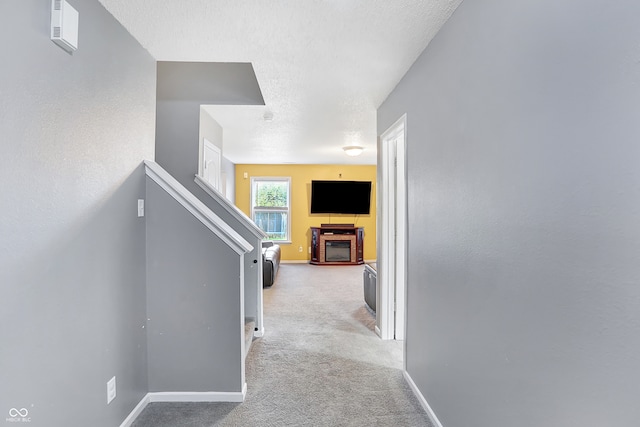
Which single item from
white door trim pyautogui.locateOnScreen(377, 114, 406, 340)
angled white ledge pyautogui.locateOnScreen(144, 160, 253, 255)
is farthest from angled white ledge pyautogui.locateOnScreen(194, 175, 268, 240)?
white door trim pyautogui.locateOnScreen(377, 114, 406, 340)

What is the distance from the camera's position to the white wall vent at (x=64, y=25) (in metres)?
1.31

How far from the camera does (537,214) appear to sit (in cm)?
110

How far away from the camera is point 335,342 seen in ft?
10.5

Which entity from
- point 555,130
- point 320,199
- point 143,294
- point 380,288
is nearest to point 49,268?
point 143,294

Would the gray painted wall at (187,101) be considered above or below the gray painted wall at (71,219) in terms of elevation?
above

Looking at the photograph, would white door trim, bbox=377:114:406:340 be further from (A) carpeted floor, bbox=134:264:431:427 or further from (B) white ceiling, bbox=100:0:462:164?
(B) white ceiling, bbox=100:0:462:164

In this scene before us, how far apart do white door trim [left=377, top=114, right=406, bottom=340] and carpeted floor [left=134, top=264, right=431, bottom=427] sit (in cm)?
25

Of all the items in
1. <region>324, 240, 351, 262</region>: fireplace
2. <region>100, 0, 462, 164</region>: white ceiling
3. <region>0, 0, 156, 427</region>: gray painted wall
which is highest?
<region>100, 0, 462, 164</region>: white ceiling

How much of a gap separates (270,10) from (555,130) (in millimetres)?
1481

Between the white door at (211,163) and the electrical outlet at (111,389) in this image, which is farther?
the white door at (211,163)

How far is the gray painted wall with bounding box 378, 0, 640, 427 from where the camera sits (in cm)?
82

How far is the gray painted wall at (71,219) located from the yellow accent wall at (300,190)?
571cm

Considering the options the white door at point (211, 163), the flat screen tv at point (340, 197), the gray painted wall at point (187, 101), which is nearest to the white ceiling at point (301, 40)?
the gray painted wall at point (187, 101)

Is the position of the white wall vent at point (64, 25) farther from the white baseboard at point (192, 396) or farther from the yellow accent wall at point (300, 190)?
the yellow accent wall at point (300, 190)
